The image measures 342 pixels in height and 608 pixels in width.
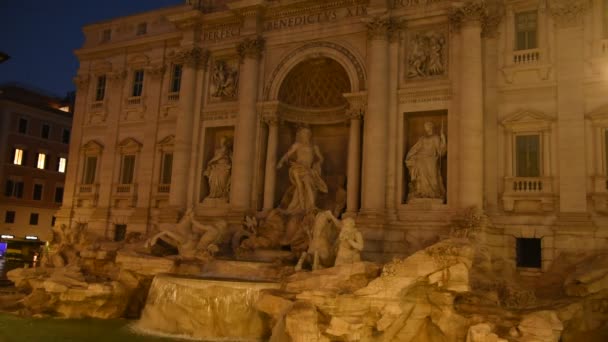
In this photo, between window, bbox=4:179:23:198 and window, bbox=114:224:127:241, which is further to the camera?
window, bbox=4:179:23:198

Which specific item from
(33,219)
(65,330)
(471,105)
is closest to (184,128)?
(65,330)

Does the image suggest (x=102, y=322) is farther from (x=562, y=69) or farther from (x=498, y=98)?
(x=562, y=69)

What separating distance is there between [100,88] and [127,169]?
4919mm

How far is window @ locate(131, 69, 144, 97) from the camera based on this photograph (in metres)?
27.7

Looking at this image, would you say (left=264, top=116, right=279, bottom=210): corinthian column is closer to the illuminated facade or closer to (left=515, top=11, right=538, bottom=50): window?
(left=515, top=11, right=538, bottom=50): window

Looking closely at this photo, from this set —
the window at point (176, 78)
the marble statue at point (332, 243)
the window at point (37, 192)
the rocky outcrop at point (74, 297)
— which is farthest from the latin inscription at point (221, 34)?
the window at point (37, 192)

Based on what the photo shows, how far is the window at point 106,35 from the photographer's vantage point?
29.3 metres

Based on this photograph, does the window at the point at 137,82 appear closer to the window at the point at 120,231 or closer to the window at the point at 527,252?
the window at the point at 120,231

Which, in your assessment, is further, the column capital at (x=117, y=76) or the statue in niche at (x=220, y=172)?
the column capital at (x=117, y=76)

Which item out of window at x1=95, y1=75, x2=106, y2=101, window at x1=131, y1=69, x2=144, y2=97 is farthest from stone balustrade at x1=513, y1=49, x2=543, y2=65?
window at x1=95, y1=75, x2=106, y2=101

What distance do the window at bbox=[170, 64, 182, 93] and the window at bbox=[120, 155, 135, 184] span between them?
388 centimetres

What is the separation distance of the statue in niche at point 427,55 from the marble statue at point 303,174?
4739mm

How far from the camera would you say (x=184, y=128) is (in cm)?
2416

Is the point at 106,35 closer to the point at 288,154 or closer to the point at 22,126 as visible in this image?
the point at 288,154
